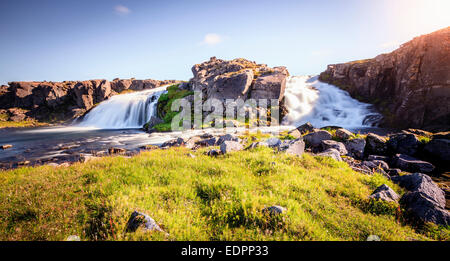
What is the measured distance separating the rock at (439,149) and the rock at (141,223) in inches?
768

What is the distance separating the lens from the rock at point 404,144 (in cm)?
1429

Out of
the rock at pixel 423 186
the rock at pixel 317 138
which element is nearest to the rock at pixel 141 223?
the rock at pixel 423 186

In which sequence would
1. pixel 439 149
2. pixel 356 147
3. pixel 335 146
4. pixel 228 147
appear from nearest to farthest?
pixel 228 147 → pixel 439 149 → pixel 335 146 → pixel 356 147

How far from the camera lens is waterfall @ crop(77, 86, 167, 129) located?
50.2 meters

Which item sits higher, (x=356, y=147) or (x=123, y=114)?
(x=123, y=114)

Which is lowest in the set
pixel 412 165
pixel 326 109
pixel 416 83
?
pixel 412 165

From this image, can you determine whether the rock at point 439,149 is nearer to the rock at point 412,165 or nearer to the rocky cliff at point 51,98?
the rock at point 412,165

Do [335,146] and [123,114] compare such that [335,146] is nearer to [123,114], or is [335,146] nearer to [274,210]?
[274,210]

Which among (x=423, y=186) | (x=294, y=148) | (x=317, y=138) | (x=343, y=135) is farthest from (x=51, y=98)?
(x=423, y=186)

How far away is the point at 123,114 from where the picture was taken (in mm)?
53406

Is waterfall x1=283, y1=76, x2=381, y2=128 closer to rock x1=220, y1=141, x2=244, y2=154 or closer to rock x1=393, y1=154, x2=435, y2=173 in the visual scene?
rock x1=393, y1=154, x2=435, y2=173

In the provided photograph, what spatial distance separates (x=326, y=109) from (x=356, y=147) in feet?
107

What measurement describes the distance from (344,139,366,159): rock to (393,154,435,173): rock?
2001 mm
